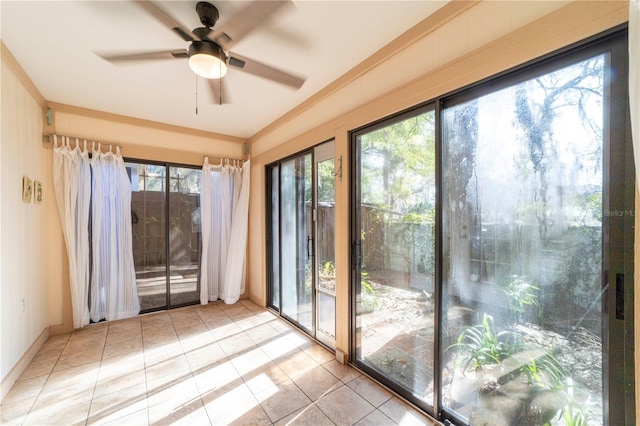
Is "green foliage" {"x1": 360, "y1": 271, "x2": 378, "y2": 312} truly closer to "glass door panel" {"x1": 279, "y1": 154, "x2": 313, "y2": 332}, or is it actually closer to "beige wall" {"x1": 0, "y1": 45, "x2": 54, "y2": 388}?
"glass door panel" {"x1": 279, "y1": 154, "x2": 313, "y2": 332}

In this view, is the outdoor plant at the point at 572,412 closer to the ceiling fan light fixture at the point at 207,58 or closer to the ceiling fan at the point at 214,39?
the ceiling fan at the point at 214,39

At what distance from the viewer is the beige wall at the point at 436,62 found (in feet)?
3.87

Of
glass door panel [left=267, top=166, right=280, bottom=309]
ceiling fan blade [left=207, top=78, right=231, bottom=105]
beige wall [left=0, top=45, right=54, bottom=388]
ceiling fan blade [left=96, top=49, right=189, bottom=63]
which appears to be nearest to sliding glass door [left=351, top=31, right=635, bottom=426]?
ceiling fan blade [left=207, top=78, right=231, bottom=105]

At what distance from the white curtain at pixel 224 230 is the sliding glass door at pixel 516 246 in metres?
2.54

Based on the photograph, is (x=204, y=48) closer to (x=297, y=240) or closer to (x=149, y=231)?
(x=297, y=240)

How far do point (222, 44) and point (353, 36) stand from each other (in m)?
0.91

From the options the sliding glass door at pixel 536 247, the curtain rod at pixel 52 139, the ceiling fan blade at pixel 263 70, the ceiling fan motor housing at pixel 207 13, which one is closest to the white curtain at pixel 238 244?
the curtain rod at pixel 52 139

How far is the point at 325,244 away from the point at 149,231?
2589 millimetres

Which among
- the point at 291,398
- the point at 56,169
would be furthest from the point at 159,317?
the point at 291,398

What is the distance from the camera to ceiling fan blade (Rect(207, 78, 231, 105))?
211cm

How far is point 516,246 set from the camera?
4.50 ft

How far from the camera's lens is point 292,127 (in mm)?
3143

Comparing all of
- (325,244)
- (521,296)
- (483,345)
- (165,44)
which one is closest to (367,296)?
(325,244)

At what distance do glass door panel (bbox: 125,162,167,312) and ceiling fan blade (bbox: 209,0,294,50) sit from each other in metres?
2.67
